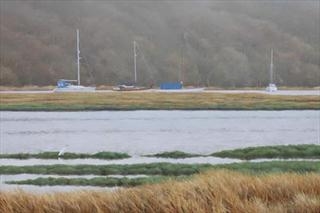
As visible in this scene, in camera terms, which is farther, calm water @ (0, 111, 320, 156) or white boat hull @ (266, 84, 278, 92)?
white boat hull @ (266, 84, 278, 92)

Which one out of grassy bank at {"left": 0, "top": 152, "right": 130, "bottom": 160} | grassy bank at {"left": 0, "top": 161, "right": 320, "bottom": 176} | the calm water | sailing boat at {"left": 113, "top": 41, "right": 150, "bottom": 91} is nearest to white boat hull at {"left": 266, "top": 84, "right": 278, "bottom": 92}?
the calm water

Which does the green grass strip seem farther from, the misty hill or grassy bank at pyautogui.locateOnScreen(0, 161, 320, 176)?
the misty hill

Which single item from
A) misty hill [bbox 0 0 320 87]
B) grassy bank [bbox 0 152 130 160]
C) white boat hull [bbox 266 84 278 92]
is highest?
misty hill [bbox 0 0 320 87]

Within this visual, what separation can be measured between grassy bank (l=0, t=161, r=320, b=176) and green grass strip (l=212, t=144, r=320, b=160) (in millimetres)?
1160

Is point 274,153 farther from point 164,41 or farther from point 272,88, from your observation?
point 164,41

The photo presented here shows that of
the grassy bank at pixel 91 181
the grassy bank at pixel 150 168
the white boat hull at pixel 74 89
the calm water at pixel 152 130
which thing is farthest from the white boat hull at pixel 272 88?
the grassy bank at pixel 91 181

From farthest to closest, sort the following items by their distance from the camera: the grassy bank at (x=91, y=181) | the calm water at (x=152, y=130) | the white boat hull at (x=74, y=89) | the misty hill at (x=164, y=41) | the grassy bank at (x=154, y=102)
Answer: the misty hill at (x=164, y=41) < the white boat hull at (x=74, y=89) < the grassy bank at (x=154, y=102) < the calm water at (x=152, y=130) < the grassy bank at (x=91, y=181)

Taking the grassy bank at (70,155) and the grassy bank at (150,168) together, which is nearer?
the grassy bank at (150,168)

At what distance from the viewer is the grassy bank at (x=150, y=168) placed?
8328mm

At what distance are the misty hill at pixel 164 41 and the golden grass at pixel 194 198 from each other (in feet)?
56.9

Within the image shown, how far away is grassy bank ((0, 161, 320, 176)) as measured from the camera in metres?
8.33

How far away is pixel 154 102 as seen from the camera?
1914 centimetres

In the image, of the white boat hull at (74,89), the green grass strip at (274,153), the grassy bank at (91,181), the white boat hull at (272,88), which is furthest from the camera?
the white boat hull at (272,88)

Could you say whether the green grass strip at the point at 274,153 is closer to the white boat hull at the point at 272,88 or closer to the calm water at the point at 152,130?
the calm water at the point at 152,130
